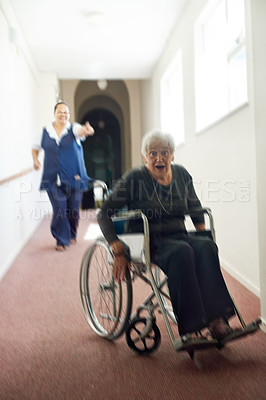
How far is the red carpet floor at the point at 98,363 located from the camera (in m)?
1.30

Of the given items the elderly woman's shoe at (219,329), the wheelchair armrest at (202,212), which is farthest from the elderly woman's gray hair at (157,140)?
the elderly woman's shoe at (219,329)

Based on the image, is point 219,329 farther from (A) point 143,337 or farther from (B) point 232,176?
(B) point 232,176

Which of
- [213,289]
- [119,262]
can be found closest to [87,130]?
[119,262]

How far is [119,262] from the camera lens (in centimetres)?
150

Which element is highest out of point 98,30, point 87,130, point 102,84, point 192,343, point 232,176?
A: point 98,30

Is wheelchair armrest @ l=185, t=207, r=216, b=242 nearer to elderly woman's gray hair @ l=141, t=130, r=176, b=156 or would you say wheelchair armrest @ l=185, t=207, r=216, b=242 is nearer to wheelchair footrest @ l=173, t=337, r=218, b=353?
elderly woman's gray hair @ l=141, t=130, r=176, b=156

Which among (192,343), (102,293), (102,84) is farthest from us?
(102,84)

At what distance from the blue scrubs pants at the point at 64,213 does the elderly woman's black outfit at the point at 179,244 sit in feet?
0.52

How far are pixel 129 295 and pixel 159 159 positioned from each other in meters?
0.51

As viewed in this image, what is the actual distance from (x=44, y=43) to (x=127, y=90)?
1.29 metres

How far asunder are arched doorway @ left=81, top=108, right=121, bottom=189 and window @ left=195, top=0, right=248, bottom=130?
970 mm

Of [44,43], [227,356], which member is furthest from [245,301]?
[44,43]

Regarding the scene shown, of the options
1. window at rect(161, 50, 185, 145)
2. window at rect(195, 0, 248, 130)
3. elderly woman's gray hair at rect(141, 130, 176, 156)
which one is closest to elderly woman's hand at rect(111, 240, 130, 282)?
elderly woman's gray hair at rect(141, 130, 176, 156)

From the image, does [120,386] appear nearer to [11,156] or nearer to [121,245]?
[121,245]
